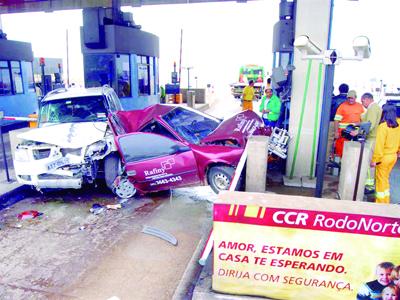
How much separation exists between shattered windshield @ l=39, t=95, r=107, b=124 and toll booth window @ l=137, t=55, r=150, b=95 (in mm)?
9200

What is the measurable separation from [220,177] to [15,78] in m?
13.4

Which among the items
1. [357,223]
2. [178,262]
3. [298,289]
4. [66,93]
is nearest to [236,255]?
[298,289]

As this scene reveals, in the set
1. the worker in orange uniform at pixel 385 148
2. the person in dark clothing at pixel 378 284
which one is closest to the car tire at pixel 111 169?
the worker in orange uniform at pixel 385 148

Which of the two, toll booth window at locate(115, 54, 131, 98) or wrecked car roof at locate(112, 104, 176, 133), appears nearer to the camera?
wrecked car roof at locate(112, 104, 176, 133)

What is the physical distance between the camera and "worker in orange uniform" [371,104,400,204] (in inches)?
213

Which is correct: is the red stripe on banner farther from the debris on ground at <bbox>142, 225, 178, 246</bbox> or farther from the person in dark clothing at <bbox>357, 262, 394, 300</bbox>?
the debris on ground at <bbox>142, 225, 178, 246</bbox>

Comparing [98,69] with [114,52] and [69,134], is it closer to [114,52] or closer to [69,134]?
[114,52]

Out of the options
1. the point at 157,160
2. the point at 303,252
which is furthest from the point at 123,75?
the point at 303,252

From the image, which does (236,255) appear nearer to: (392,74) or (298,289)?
(298,289)

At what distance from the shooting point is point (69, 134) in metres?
7.37

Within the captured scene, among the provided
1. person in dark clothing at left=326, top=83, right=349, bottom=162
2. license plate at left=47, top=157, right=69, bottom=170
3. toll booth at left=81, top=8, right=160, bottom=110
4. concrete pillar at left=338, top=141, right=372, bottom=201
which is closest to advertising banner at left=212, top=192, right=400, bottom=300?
concrete pillar at left=338, top=141, right=372, bottom=201

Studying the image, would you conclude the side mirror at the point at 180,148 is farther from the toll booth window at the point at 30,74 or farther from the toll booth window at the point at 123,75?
the toll booth window at the point at 30,74

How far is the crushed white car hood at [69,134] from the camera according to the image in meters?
7.06

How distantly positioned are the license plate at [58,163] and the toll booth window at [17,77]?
1086 centimetres
